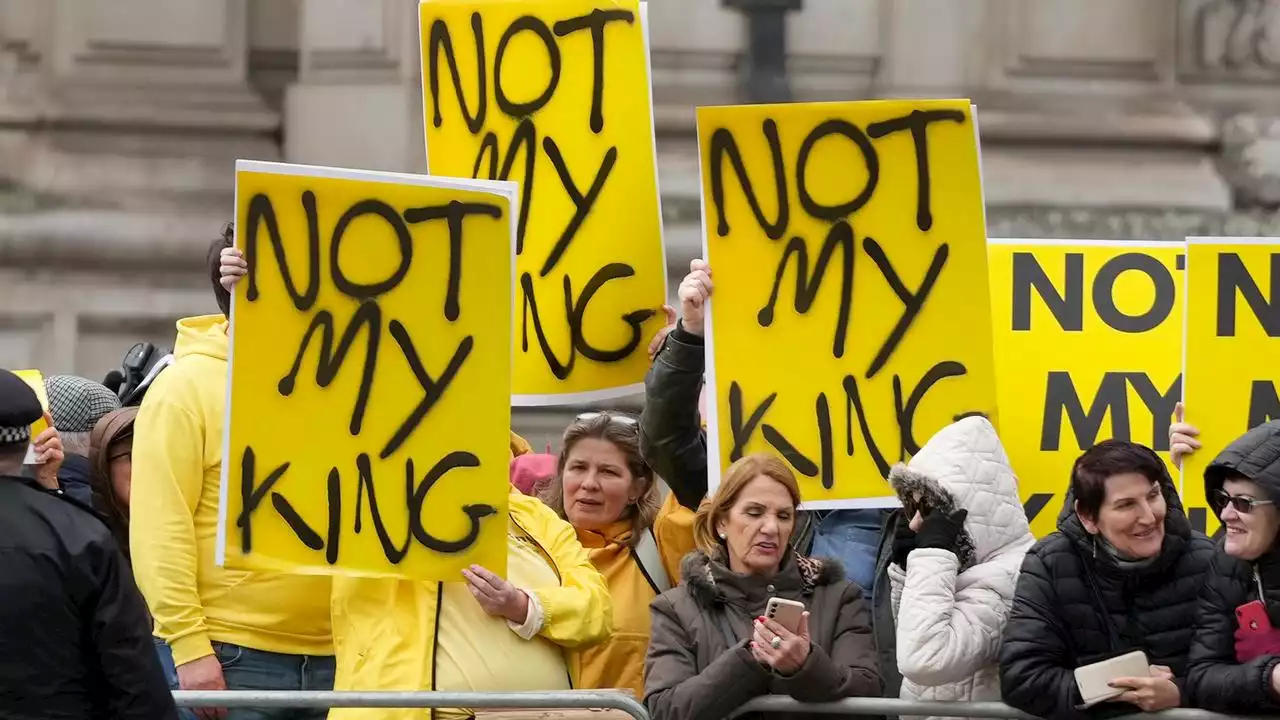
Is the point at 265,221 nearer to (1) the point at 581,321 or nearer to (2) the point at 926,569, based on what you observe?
(1) the point at 581,321

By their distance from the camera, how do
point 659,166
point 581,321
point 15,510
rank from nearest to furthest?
point 15,510 → point 581,321 → point 659,166

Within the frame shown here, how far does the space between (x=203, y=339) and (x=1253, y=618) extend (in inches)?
83.8

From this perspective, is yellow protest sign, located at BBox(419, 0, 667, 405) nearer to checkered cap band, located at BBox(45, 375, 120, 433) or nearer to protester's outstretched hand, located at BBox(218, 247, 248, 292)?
protester's outstretched hand, located at BBox(218, 247, 248, 292)

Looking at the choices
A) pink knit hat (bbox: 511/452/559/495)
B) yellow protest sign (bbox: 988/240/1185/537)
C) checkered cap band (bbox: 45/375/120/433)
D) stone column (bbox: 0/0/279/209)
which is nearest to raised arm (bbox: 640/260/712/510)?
pink knit hat (bbox: 511/452/559/495)

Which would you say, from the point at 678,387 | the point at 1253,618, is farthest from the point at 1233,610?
the point at 678,387

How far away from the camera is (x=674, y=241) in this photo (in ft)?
29.5

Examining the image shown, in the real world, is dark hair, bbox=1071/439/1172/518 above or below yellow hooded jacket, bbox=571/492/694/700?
above

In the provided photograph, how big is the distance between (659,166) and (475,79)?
3.48 meters

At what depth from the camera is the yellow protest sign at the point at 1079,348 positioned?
217 inches

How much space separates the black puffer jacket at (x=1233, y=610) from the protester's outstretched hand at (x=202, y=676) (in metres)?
1.84

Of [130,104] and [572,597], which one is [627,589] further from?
[130,104]

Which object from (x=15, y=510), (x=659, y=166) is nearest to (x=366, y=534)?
(x=15, y=510)

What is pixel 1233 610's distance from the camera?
175 inches

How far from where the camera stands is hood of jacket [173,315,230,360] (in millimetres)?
5008
